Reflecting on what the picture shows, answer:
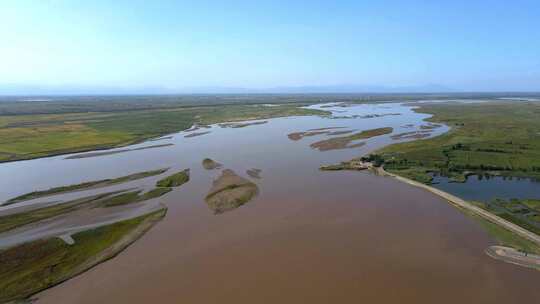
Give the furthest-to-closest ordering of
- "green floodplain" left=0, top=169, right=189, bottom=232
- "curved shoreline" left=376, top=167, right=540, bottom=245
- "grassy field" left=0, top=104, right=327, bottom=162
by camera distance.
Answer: "grassy field" left=0, top=104, right=327, bottom=162, "green floodplain" left=0, top=169, right=189, bottom=232, "curved shoreline" left=376, top=167, right=540, bottom=245

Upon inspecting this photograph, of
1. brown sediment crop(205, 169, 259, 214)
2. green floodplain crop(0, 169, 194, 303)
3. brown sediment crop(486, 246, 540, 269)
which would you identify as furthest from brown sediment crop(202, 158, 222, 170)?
brown sediment crop(486, 246, 540, 269)

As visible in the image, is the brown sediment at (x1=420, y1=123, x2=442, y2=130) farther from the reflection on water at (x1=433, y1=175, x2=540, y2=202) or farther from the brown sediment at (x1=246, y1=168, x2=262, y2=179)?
the brown sediment at (x1=246, y1=168, x2=262, y2=179)

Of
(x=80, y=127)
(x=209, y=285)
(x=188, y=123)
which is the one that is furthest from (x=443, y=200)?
(x=80, y=127)

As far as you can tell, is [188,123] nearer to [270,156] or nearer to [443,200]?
[270,156]

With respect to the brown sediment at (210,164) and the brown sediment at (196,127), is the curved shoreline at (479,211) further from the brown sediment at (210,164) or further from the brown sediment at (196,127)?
the brown sediment at (196,127)

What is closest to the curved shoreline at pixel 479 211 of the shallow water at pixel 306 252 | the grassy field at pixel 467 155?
the shallow water at pixel 306 252

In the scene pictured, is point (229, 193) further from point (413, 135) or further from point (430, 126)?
point (430, 126)
